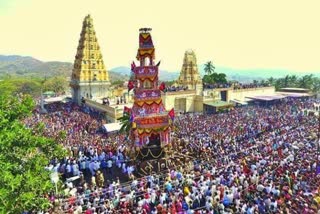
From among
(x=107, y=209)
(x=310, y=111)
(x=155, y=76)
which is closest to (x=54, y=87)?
(x=310, y=111)

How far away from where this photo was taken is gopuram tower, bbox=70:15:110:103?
43688mm

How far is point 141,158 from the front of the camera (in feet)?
69.7

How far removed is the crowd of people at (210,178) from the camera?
13680mm

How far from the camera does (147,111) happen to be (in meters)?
21.6

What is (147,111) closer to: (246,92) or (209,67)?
(246,92)

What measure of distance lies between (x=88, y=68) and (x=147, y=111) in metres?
24.7

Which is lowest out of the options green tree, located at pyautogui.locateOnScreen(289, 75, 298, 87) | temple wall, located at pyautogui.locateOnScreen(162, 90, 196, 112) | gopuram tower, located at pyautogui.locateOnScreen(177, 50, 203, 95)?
temple wall, located at pyautogui.locateOnScreen(162, 90, 196, 112)

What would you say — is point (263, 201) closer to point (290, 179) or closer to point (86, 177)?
point (290, 179)

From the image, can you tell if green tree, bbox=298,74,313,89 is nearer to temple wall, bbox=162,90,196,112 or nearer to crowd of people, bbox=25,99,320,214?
temple wall, bbox=162,90,196,112

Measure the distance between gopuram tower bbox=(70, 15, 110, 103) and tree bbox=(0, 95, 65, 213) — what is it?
111 ft

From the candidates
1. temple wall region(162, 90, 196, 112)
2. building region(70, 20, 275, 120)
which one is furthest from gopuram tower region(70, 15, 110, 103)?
temple wall region(162, 90, 196, 112)

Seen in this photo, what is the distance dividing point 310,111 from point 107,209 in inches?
1360

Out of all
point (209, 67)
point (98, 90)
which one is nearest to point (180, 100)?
point (98, 90)

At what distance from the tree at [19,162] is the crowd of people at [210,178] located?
12.6 feet
